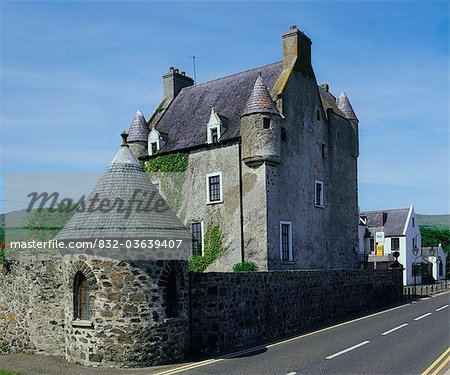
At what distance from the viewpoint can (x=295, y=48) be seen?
33.1 metres

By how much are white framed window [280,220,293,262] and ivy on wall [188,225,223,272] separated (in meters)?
3.53

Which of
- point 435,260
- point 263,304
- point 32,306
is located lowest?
point 435,260

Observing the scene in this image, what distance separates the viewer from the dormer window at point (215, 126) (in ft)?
104

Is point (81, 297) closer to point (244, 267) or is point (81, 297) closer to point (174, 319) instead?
point (174, 319)

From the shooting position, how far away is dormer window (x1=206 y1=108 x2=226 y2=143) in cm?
3166

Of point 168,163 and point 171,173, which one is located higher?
point 168,163

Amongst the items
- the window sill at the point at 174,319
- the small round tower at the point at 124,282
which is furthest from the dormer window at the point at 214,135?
the window sill at the point at 174,319

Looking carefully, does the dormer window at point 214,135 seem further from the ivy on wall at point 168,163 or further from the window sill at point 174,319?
the window sill at point 174,319

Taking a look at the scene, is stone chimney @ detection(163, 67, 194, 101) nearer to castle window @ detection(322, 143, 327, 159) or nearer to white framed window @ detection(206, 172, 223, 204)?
white framed window @ detection(206, 172, 223, 204)

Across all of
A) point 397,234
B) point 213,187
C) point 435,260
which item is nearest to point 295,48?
point 213,187

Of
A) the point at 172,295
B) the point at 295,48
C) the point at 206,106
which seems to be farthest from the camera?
the point at 206,106

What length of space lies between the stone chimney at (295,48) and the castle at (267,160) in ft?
0.21

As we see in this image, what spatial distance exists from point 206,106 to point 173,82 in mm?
5654

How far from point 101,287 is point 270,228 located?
49.0 feet
